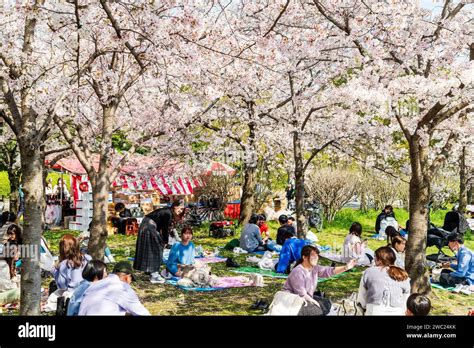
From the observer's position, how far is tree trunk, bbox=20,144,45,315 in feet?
20.5

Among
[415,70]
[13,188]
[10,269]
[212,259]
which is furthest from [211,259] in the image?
[13,188]

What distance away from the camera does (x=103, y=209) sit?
1091 centimetres

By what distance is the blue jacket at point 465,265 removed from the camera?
9.75 metres

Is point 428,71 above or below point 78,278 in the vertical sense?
above

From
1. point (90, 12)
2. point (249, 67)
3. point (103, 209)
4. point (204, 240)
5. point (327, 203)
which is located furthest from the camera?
point (327, 203)

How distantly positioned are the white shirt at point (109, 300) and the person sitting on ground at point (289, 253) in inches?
225

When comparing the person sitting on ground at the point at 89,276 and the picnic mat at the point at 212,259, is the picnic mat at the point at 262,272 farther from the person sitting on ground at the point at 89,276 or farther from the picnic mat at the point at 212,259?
the person sitting on ground at the point at 89,276

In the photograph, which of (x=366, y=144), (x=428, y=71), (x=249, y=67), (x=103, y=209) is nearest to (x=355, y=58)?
(x=249, y=67)

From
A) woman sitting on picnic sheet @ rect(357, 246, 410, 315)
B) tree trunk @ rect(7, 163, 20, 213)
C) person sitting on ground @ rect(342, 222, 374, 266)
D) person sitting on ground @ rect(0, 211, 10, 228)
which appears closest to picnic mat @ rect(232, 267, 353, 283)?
person sitting on ground @ rect(342, 222, 374, 266)

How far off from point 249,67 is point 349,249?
5.34 meters

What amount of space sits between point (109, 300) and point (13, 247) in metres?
4.98

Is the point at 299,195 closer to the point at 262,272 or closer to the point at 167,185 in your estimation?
the point at 262,272

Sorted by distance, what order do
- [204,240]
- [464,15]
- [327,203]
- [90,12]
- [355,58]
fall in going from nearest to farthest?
[90,12] < [464,15] < [355,58] < [204,240] < [327,203]
